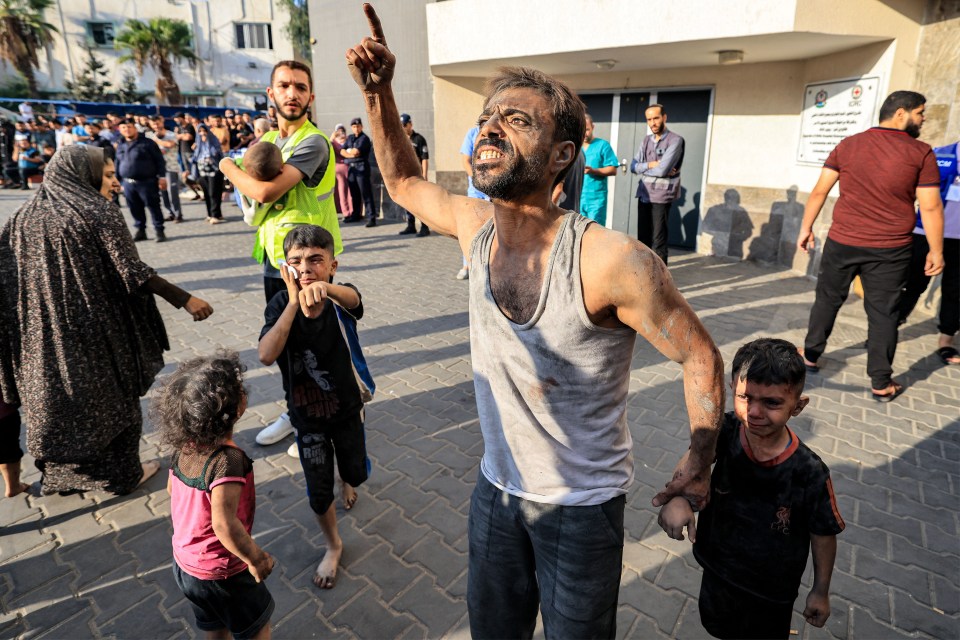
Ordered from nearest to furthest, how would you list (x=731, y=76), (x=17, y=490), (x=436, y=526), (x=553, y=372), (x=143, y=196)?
(x=553, y=372)
(x=436, y=526)
(x=17, y=490)
(x=731, y=76)
(x=143, y=196)

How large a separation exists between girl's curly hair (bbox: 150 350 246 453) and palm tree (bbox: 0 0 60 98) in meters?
45.6

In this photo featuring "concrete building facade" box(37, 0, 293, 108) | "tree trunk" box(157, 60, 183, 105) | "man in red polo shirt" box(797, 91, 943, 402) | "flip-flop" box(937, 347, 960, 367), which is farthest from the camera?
"concrete building facade" box(37, 0, 293, 108)

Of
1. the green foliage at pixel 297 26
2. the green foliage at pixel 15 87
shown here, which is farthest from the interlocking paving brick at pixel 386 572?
the green foliage at pixel 15 87

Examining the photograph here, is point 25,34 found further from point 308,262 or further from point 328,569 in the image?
point 328,569

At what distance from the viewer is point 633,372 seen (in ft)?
17.5

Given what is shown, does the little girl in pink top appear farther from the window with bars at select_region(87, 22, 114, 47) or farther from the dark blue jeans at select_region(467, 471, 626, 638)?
the window with bars at select_region(87, 22, 114, 47)

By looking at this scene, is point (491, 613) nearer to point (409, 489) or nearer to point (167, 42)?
point (409, 489)

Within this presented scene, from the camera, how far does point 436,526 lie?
129 inches

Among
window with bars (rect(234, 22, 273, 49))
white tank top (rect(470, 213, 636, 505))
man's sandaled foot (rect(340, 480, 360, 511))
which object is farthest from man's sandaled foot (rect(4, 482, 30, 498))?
window with bars (rect(234, 22, 273, 49))

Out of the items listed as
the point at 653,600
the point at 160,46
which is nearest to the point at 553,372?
the point at 653,600

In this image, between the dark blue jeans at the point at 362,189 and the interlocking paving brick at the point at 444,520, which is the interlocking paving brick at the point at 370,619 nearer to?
the interlocking paving brick at the point at 444,520

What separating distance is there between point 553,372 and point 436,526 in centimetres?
196

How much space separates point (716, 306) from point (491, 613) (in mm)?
6136

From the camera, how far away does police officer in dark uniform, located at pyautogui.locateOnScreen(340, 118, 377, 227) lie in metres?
12.0
